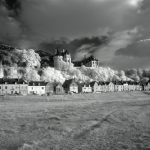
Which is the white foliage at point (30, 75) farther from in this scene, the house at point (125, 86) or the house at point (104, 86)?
the house at point (125, 86)

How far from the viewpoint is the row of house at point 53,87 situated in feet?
236

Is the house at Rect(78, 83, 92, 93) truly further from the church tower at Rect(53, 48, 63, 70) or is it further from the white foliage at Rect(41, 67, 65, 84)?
the church tower at Rect(53, 48, 63, 70)

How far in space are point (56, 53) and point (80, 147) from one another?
447 feet

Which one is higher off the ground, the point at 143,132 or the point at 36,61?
the point at 36,61

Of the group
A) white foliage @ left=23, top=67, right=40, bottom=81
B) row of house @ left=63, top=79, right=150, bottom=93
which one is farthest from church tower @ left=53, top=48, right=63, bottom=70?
row of house @ left=63, top=79, right=150, bottom=93

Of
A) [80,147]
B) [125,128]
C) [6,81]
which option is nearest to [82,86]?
[6,81]

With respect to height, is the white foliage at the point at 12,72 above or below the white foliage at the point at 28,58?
below

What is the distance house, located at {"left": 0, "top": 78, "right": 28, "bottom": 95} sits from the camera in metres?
70.6

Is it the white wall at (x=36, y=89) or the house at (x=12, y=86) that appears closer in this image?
the house at (x=12, y=86)

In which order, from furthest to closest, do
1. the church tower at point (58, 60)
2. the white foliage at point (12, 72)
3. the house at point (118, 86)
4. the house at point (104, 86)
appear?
the church tower at point (58, 60) → the house at point (118, 86) → the house at point (104, 86) → the white foliage at point (12, 72)

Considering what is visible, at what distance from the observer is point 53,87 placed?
8788 centimetres

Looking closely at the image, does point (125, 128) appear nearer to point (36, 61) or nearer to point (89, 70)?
point (36, 61)

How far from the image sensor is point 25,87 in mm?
74500

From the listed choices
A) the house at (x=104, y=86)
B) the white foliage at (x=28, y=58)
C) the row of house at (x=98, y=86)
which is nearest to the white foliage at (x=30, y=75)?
the white foliage at (x=28, y=58)
